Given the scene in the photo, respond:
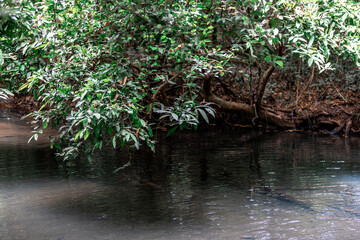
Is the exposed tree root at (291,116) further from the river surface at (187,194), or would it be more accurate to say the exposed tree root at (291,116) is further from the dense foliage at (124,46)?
the dense foliage at (124,46)

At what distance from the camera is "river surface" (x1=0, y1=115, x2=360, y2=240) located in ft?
16.1

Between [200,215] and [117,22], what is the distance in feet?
9.33

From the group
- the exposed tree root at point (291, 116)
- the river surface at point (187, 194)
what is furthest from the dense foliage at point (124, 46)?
A: the exposed tree root at point (291, 116)

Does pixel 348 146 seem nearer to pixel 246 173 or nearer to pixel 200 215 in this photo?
pixel 246 173

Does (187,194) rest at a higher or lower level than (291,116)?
lower

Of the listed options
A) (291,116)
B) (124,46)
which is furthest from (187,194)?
(291,116)

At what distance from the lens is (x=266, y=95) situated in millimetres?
14547

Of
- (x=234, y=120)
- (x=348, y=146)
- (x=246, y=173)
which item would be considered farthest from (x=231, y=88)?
(x=246, y=173)

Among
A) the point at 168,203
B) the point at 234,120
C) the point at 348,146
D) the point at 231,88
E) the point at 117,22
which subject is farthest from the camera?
the point at 234,120

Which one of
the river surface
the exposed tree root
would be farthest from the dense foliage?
the exposed tree root

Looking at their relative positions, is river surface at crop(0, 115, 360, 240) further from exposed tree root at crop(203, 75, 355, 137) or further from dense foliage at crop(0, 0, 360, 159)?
exposed tree root at crop(203, 75, 355, 137)

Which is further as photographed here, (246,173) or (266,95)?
Result: (266,95)

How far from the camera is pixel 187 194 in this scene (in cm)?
627

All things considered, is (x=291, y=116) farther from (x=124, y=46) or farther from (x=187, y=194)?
(x=124, y=46)
